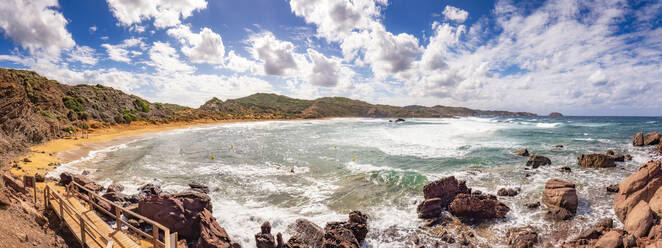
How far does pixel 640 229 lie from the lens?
6.54m

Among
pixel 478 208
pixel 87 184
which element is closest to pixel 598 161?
pixel 478 208

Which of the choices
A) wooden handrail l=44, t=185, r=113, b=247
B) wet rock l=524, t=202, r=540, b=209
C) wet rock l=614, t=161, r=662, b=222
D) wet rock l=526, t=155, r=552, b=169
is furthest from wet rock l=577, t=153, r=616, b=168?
wooden handrail l=44, t=185, r=113, b=247

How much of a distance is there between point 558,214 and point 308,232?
8.37 m

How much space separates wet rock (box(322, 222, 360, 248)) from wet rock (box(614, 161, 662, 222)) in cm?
880

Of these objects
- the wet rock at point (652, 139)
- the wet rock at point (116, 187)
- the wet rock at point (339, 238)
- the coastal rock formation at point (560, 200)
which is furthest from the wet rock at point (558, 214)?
the wet rock at point (652, 139)

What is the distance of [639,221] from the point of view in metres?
6.72

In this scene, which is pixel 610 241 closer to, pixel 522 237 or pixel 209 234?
pixel 522 237

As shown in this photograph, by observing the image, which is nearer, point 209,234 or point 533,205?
point 209,234

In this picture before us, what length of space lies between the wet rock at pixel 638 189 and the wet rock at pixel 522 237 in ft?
11.4

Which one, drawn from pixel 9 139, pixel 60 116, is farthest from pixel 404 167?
pixel 60 116

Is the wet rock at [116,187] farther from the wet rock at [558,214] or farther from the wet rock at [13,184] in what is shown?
the wet rock at [558,214]

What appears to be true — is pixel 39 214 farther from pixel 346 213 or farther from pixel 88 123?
pixel 88 123

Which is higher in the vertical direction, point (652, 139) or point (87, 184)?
point (652, 139)

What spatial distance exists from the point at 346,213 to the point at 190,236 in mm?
5070
